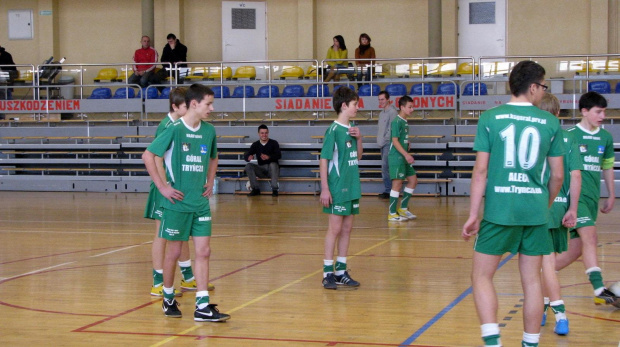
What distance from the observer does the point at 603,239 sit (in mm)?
9922

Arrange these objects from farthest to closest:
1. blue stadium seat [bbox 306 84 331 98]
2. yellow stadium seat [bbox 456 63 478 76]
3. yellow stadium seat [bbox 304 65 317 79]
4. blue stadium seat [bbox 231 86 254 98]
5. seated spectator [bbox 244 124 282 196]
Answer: yellow stadium seat [bbox 304 65 317 79] → blue stadium seat [bbox 231 86 254 98] → yellow stadium seat [bbox 456 63 478 76] → blue stadium seat [bbox 306 84 331 98] → seated spectator [bbox 244 124 282 196]

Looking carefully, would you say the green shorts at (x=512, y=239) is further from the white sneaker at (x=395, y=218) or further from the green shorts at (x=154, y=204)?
the white sneaker at (x=395, y=218)

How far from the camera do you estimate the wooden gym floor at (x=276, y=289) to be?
17.3 ft

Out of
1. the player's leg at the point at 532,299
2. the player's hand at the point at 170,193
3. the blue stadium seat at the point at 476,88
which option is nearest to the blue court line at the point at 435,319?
the player's leg at the point at 532,299

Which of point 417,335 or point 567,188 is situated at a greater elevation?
point 567,188

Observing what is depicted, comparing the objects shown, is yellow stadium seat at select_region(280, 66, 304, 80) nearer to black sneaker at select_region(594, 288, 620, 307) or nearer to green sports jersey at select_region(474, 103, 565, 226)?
black sneaker at select_region(594, 288, 620, 307)

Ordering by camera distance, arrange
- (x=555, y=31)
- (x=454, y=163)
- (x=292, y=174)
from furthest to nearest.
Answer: (x=555, y=31), (x=292, y=174), (x=454, y=163)

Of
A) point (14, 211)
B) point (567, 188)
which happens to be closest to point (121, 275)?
point (567, 188)

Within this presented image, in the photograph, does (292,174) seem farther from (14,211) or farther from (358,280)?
(358,280)

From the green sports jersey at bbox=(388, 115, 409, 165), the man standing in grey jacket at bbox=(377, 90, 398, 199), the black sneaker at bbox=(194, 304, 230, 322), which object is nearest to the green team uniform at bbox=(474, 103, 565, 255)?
the black sneaker at bbox=(194, 304, 230, 322)

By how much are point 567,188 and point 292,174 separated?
12.3 metres

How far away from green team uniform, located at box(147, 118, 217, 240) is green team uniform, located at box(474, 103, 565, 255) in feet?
7.53

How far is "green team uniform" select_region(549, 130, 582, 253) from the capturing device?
516 cm

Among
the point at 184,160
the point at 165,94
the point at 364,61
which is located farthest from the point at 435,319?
the point at 165,94
